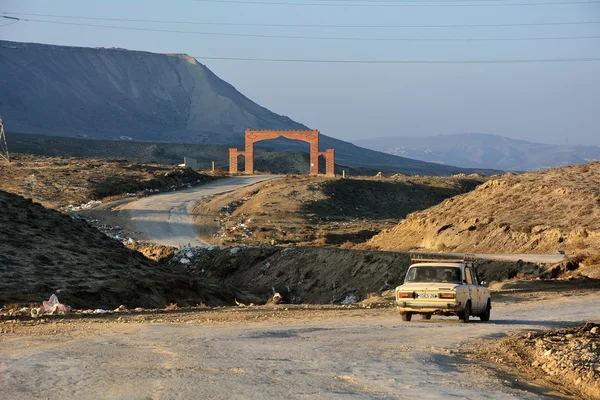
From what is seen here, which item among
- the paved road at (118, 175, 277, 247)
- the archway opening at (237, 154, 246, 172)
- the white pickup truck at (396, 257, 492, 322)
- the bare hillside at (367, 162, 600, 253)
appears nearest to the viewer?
the white pickup truck at (396, 257, 492, 322)

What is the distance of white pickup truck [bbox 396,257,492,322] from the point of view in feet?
67.8

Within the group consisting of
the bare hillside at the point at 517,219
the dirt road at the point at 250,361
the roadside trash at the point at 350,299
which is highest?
the bare hillside at the point at 517,219

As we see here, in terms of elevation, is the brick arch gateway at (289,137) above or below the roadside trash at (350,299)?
above

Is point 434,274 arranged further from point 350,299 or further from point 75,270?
point 75,270

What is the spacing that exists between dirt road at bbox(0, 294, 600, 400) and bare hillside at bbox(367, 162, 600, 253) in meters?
19.8

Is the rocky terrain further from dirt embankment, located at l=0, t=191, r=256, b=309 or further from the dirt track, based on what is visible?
dirt embankment, located at l=0, t=191, r=256, b=309

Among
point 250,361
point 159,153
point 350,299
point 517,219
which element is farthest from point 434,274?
point 159,153

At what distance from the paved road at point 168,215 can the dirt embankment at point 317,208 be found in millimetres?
1233

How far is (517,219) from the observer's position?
145 feet

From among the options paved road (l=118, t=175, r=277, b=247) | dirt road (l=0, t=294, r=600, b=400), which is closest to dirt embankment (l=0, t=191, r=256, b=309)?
dirt road (l=0, t=294, r=600, b=400)

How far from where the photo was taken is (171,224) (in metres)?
60.4

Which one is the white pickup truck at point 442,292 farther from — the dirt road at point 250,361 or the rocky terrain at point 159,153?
the rocky terrain at point 159,153

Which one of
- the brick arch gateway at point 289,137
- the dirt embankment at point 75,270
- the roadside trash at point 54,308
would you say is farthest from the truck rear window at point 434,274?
the brick arch gateway at point 289,137

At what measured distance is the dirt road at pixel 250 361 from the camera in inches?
458
